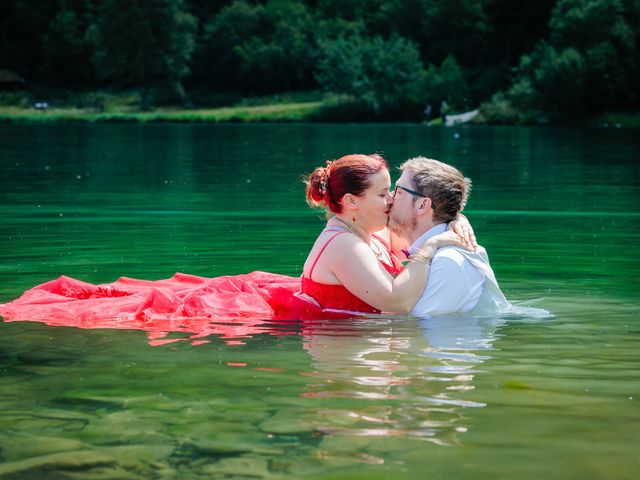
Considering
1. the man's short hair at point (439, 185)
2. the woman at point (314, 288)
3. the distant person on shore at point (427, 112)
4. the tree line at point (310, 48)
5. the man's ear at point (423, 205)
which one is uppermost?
the tree line at point (310, 48)

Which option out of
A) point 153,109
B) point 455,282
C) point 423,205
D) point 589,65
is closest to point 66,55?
point 153,109

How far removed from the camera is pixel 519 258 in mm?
11156

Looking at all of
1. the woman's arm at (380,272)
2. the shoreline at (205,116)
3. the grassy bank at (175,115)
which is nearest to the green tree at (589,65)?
the shoreline at (205,116)

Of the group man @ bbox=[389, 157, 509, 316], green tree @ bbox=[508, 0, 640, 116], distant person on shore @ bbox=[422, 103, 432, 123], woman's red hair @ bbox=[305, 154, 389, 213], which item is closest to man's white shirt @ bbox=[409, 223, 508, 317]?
man @ bbox=[389, 157, 509, 316]

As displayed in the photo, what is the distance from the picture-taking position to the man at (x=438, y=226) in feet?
22.4

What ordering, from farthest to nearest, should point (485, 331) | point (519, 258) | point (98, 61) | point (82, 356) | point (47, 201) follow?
point (98, 61)
point (47, 201)
point (519, 258)
point (485, 331)
point (82, 356)

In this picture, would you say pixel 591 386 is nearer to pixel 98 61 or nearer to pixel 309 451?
pixel 309 451

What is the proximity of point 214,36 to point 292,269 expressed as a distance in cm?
8874

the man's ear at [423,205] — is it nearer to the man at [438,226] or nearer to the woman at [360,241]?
the man at [438,226]

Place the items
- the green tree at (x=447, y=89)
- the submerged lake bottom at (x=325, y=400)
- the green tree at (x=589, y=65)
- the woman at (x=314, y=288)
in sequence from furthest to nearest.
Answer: the green tree at (x=447, y=89)
the green tree at (x=589, y=65)
the woman at (x=314, y=288)
the submerged lake bottom at (x=325, y=400)

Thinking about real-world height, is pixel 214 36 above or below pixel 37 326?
above

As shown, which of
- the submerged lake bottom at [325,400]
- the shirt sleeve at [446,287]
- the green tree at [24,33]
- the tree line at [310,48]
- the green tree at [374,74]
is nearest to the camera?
the submerged lake bottom at [325,400]

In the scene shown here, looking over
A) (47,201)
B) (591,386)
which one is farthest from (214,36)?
(591,386)

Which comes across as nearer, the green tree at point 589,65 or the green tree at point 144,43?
the green tree at point 589,65
